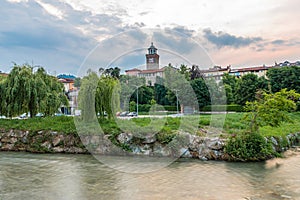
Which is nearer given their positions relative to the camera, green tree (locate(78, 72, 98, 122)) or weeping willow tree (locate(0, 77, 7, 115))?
green tree (locate(78, 72, 98, 122))

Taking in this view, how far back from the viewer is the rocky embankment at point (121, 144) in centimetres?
933

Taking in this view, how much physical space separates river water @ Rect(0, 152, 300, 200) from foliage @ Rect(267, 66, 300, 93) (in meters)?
17.2

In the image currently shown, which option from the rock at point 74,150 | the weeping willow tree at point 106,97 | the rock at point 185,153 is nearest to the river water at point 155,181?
the rock at point 185,153

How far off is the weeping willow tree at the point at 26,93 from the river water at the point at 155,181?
406 centimetres

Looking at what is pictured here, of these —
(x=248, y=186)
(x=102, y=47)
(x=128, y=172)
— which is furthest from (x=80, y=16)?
(x=248, y=186)

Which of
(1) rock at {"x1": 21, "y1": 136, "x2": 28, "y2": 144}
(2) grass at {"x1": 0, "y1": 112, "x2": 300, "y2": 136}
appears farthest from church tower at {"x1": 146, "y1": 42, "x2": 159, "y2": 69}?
(1) rock at {"x1": 21, "y1": 136, "x2": 28, "y2": 144}

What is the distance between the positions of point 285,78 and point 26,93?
847 inches

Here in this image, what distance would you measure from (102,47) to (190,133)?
4.47 m

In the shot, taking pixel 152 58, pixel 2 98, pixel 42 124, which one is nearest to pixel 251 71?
pixel 152 58

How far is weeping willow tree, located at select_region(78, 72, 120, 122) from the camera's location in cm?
1152

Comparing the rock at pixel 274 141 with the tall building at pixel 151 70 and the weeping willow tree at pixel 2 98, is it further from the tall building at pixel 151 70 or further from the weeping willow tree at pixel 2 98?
the weeping willow tree at pixel 2 98

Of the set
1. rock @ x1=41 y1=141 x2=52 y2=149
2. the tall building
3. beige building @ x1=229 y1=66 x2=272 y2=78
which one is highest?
beige building @ x1=229 y1=66 x2=272 y2=78

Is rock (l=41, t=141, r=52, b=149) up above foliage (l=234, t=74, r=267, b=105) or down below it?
below

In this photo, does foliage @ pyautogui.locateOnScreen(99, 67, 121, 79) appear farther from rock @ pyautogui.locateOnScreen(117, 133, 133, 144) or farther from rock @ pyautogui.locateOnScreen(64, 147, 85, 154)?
rock @ pyautogui.locateOnScreen(64, 147, 85, 154)
